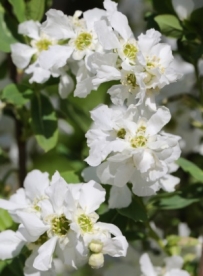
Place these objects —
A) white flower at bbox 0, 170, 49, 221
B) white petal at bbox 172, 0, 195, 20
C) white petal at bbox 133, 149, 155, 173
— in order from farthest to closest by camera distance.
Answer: white petal at bbox 172, 0, 195, 20 < white flower at bbox 0, 170, 49, 221 < white petal at bbox 133, 149, 155, 173

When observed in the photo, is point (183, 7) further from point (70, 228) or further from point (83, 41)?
point (70, 228)

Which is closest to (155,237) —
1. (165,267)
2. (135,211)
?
(165,267)

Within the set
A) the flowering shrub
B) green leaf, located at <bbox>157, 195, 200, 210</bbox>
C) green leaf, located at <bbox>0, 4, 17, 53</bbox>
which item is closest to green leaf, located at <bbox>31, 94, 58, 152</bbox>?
the flowering shrub

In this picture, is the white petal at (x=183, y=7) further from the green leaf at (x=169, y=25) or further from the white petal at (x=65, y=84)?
the white petal at (x=65, y=84)

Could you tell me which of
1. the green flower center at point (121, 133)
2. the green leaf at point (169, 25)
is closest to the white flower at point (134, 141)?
the green flower center at point (121, 133)

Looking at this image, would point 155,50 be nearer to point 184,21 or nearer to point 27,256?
point 184,21

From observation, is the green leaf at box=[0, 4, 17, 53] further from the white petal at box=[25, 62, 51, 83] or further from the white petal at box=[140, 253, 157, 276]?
the white petal at box=[140, 253, 157, 276]
